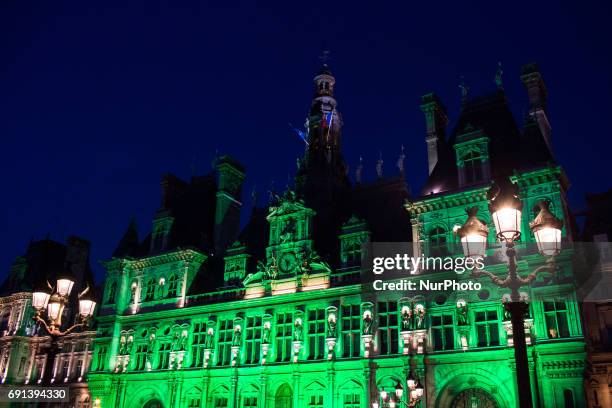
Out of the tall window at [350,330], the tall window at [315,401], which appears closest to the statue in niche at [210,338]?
the tall window at [315,401]

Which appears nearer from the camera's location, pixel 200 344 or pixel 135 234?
pixel 200 344

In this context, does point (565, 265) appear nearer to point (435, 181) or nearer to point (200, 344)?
point (435, 181)

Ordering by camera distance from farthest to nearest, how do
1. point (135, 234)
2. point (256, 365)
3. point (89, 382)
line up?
point (135, 234)
point (89, 382)
point (256, 365)

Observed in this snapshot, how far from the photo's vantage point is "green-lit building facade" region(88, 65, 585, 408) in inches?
1021

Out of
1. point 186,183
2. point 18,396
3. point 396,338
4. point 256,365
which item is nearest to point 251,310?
point 256,365

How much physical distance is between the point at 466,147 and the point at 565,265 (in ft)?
26.6

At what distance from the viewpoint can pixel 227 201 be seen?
43.6 metres

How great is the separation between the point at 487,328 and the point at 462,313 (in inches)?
51.0

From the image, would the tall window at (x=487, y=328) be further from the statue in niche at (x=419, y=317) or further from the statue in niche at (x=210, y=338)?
the statue in niche at (x=210, y=338)

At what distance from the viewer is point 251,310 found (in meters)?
34.1

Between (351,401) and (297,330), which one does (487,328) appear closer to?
(351,401)

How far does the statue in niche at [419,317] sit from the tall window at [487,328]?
2531mm

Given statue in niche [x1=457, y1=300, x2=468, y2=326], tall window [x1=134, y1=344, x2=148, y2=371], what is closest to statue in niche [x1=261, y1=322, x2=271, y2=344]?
tall window [x1=134, y1=344, x2=148, y2=371]

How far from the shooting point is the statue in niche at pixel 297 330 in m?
31.5
